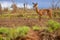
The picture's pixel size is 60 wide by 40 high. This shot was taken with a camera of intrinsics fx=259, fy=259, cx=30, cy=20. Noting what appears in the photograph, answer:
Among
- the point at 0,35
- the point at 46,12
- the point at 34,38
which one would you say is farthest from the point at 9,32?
the point at 46,12

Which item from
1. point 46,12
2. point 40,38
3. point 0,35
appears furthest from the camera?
point 46,12

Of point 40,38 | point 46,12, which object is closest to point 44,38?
point 40,38

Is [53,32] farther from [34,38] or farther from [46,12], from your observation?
[46,12]

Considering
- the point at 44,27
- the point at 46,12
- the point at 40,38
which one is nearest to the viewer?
the point at 40,38

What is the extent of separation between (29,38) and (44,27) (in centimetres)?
146

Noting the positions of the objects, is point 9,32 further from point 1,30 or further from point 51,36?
point 51,36

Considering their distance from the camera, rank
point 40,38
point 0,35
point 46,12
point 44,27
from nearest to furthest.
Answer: point 0,35 → point 40,38 → point 44,27 → point 46,12

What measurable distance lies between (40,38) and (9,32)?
1.51 meters

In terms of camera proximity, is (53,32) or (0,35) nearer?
(0,35)

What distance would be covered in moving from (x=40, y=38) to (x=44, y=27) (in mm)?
891

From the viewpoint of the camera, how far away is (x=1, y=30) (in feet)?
35.6

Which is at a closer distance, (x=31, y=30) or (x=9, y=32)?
(x=9, y=32)

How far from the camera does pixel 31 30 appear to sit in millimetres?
11531

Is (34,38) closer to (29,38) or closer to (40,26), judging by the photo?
(29,38)
